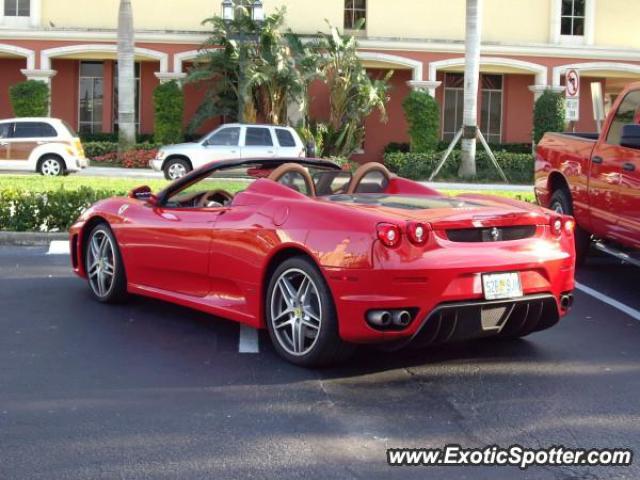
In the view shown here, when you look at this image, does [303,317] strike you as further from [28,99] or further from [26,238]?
[28,99]

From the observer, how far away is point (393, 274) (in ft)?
17.6

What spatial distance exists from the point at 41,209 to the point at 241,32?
608 inches

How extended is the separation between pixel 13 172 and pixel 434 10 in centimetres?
1511

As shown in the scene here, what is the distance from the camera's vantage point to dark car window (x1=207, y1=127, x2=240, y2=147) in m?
23.2

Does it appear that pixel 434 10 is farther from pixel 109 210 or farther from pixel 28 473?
pixel 28 473

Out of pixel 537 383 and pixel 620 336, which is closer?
pixel 537 383

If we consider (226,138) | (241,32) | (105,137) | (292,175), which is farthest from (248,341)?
(105,137)

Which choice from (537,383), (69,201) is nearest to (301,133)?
(69,201)

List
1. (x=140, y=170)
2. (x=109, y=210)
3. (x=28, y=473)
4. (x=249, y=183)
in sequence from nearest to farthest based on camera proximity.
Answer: (x=28, y=473)
(x=249, y=183)
(x=109, y=210)
(x=140, y=170)

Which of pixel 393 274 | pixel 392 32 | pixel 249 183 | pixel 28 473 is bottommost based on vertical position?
pixel 28 473

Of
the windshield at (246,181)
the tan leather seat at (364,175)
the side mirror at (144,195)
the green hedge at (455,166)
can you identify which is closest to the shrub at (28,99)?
the green hedge at (455,166)

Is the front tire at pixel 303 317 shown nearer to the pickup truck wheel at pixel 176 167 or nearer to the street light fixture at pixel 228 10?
the pickup truck wheel at pixel 176 167

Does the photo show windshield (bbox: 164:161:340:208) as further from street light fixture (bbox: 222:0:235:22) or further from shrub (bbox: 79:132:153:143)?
shrub (bbox: 79:132:153:143)

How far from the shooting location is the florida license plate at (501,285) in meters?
5.57
